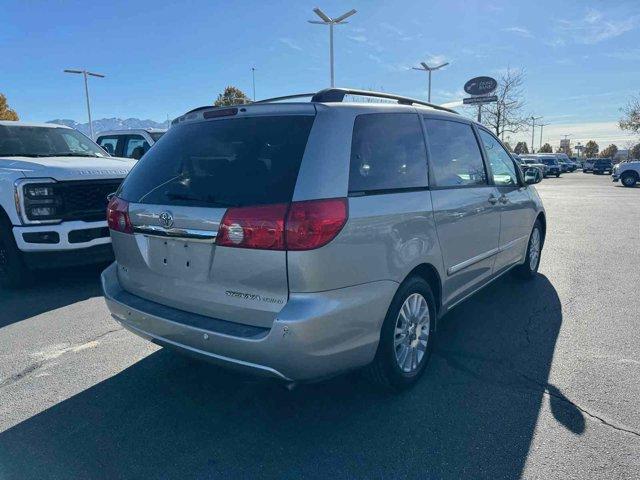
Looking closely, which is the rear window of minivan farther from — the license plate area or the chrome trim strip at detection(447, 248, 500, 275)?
the chrome trim strip at detection(447, 248, 500, 275)

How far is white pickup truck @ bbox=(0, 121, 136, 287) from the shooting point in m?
5.18

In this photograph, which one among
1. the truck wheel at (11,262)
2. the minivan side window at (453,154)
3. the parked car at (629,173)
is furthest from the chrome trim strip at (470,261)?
the parked car at (629,173)

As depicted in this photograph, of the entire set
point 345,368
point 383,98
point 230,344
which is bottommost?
point 345,368

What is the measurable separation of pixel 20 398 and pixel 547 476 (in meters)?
3.20

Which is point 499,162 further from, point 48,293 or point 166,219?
point 48,293

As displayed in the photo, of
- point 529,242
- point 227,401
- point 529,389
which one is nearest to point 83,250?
point 227,401

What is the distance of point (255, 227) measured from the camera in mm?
2430

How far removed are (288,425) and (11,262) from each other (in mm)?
4304

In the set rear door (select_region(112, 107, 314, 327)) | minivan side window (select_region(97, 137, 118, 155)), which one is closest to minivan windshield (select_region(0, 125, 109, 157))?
minivan side window (select_region(97, 137, 118, 155))

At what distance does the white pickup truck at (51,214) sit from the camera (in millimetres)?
5184

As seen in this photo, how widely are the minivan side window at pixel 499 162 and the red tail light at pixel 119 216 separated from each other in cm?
314

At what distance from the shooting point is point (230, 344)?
249 centimetres

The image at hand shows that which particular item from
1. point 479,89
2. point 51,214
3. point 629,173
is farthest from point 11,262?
point 479,89

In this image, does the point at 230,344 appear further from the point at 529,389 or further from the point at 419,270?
the point at 529,389
